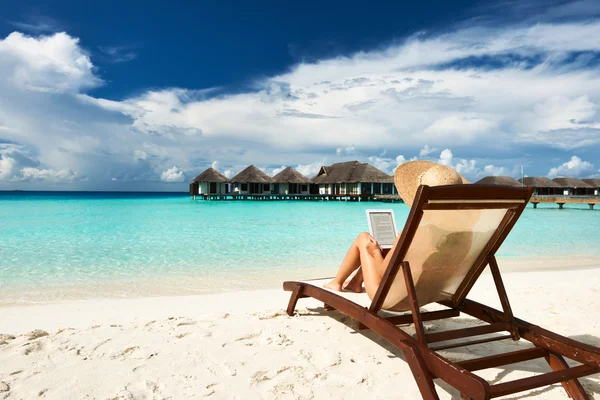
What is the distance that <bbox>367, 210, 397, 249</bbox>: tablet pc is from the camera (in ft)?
9.25

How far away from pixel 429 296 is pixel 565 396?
2.44ft

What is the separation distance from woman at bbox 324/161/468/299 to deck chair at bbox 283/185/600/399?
146mm

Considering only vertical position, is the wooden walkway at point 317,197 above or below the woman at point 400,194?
below

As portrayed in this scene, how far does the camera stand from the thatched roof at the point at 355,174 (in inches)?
1382

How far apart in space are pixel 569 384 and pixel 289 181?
3738cm

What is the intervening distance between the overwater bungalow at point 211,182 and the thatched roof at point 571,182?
35.4 metres

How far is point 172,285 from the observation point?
214 inches

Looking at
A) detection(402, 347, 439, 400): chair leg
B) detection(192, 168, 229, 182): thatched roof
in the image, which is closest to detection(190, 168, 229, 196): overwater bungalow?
detection(192, 168, 229, 182): thatched roof

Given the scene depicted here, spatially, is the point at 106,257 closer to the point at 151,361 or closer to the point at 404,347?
the point at 151,361

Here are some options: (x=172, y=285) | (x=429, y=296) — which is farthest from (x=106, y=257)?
(x=429, y=296)

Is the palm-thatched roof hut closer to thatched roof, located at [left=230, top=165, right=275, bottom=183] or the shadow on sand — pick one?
thatched roof, located at [left=230, top=165, right=275, bottom=183]

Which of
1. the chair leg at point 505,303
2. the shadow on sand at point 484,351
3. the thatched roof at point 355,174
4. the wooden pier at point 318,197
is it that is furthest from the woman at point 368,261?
the wooden pier at point 318,197

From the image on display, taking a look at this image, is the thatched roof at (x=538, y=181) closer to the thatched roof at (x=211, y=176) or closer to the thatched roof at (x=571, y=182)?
the thatched roof at (x=571, y=182)

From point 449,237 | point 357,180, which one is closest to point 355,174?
point 357,180
